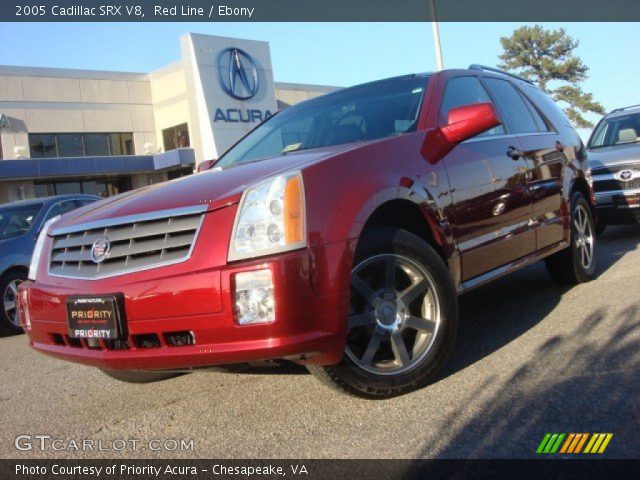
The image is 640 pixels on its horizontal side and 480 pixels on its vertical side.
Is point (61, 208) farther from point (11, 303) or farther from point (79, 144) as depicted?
point (79, 144)

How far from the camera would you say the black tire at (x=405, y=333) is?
10.1 feet

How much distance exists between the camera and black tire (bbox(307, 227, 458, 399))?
121 inches

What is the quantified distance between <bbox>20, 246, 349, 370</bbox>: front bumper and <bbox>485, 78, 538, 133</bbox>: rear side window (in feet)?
8.74

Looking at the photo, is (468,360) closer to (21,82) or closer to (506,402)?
(506,402)

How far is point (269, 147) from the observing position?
14.8ft

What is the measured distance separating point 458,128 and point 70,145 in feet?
103

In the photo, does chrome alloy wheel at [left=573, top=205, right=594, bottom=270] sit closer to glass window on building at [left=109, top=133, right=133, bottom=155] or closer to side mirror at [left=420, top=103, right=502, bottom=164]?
side mirror at [left=420, top=103, right=502, bottom=164]

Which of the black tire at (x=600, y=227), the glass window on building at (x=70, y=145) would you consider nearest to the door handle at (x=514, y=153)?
the black tire at (x=600, y=227)

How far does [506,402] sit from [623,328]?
1.48 metres

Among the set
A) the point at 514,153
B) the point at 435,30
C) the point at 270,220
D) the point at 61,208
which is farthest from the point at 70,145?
the point at 270,220

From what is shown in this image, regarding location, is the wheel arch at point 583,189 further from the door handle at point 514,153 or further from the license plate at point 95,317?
the license plate at point 95,317

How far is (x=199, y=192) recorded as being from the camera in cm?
316

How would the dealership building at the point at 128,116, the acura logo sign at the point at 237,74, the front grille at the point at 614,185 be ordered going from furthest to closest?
the acura logo sign at the point at 237,74 < the dealership building at the point at 128,116 < the front grille at the point at 614,185

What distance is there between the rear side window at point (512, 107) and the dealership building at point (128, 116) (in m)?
26.7
